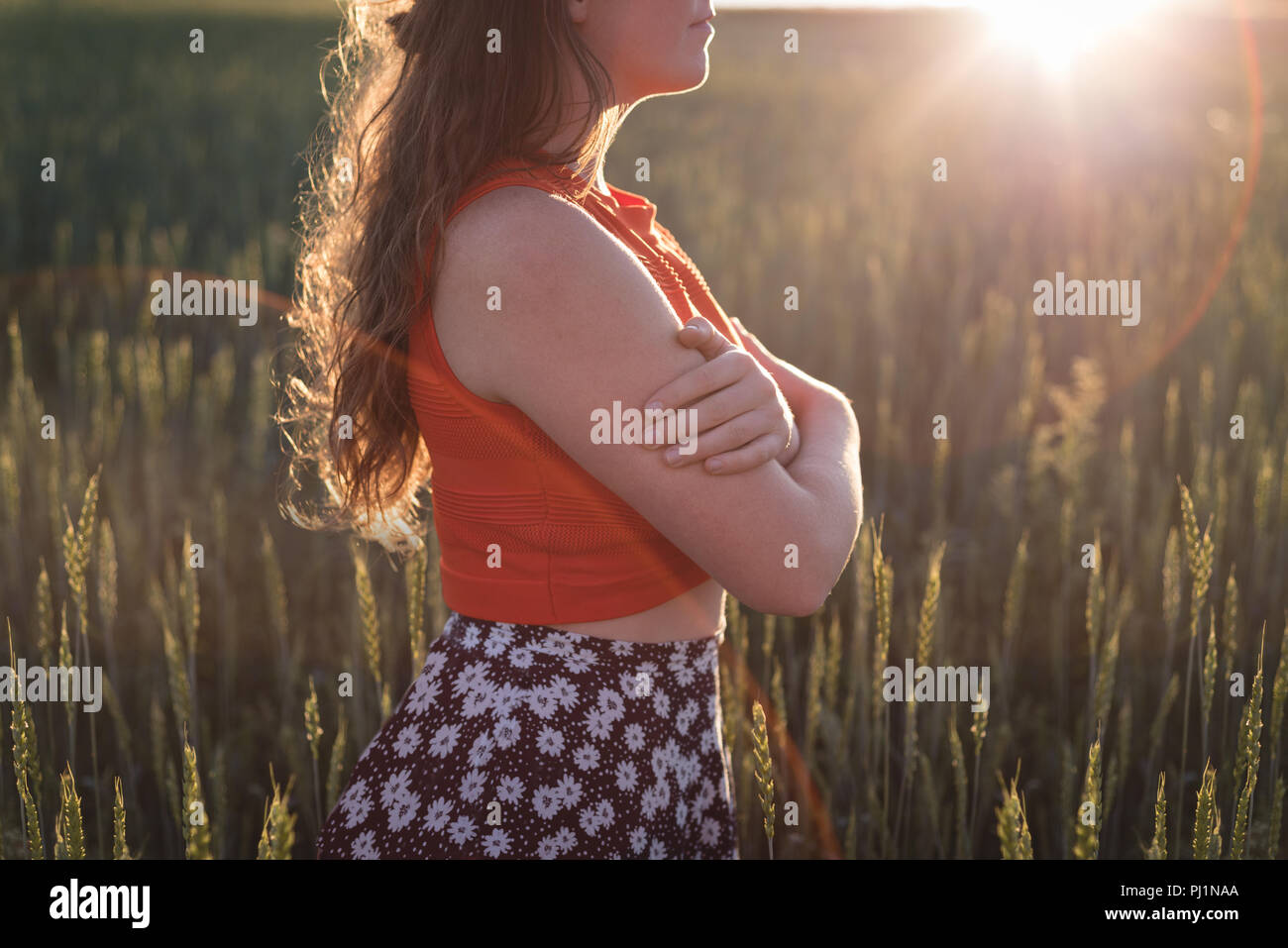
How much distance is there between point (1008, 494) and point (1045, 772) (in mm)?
813

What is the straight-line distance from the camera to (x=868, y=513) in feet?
8.77

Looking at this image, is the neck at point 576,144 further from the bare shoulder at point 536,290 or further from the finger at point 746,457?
the finger at point 746,457

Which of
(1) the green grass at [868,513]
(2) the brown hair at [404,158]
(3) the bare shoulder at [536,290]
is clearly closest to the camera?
(3) the bare shoulder at [536,290]

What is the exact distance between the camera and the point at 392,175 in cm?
106

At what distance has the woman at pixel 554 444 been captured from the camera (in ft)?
3.00

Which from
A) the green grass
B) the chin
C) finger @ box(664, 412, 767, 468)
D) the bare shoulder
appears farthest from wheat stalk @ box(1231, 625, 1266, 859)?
the chin

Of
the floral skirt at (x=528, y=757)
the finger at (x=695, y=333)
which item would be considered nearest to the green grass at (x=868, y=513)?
the floral skirt at (x=528, y=757)

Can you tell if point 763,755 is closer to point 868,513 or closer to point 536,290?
point 536,290

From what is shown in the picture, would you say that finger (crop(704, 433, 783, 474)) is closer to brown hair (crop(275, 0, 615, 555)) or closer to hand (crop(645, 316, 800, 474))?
hand (crop(645, 316, 800, 474))

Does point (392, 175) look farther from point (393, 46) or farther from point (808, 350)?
point (808, 350)

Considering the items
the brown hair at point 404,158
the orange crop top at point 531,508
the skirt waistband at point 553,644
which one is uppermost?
the brown hair at point 404,158

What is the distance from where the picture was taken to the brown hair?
3.27 feet

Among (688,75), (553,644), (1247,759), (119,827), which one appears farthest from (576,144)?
(1247,759)
